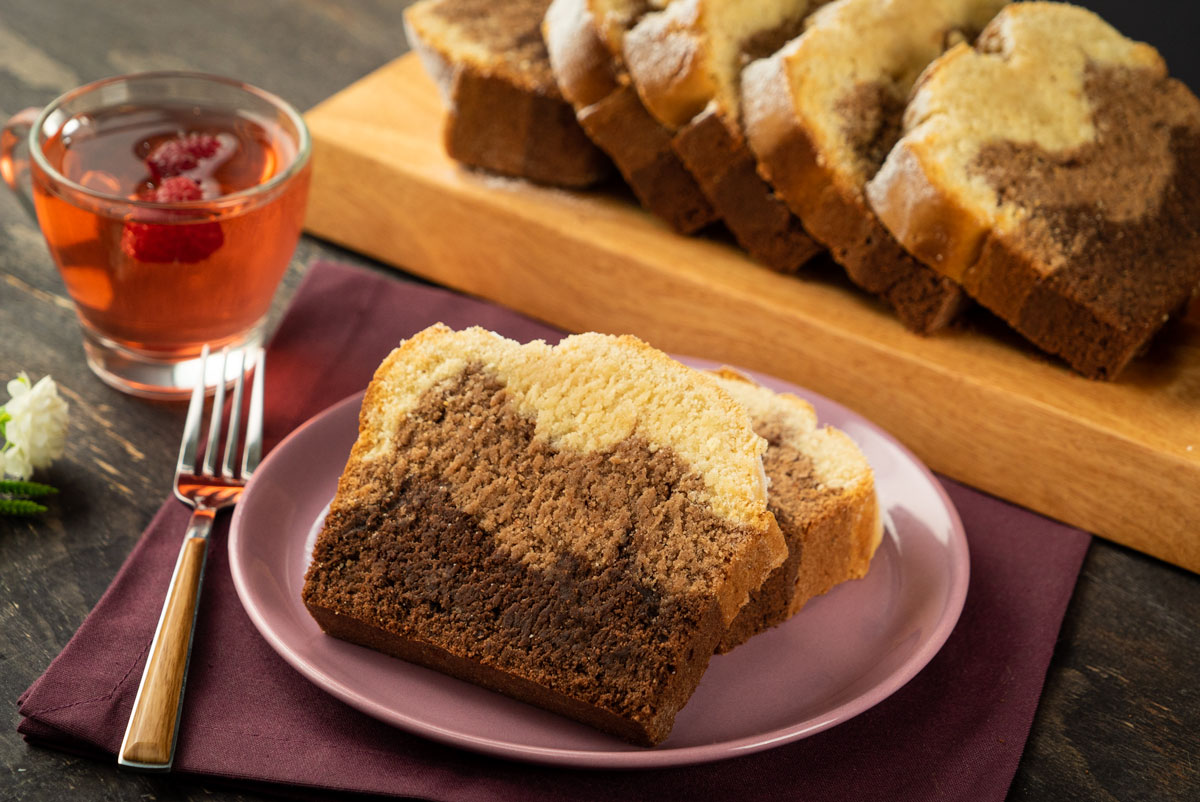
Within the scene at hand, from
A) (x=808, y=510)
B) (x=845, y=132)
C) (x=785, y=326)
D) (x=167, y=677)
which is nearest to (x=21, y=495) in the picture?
(x=167, y=677)

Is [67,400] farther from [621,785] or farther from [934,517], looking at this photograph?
[934,517]

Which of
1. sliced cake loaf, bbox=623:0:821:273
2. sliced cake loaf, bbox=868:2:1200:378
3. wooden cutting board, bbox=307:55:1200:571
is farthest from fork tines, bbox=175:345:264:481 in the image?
sliced cake loaf, bbox=868:2:1200:378

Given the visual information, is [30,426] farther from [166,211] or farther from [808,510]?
[808,510]

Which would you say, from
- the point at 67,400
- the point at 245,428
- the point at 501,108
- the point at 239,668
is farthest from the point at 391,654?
the point at 501,108

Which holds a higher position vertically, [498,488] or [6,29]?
Answer: [498,488]

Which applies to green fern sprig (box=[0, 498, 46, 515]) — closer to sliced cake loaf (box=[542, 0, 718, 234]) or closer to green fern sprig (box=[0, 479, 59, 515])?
green fern sprig (box=[0, 479, 59, 515])

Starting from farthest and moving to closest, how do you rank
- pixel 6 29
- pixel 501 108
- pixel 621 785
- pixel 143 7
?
pixel 143 7, pixel 6 29, pixel 501 108, pixel 621 785

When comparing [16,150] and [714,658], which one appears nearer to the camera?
[714,658]
